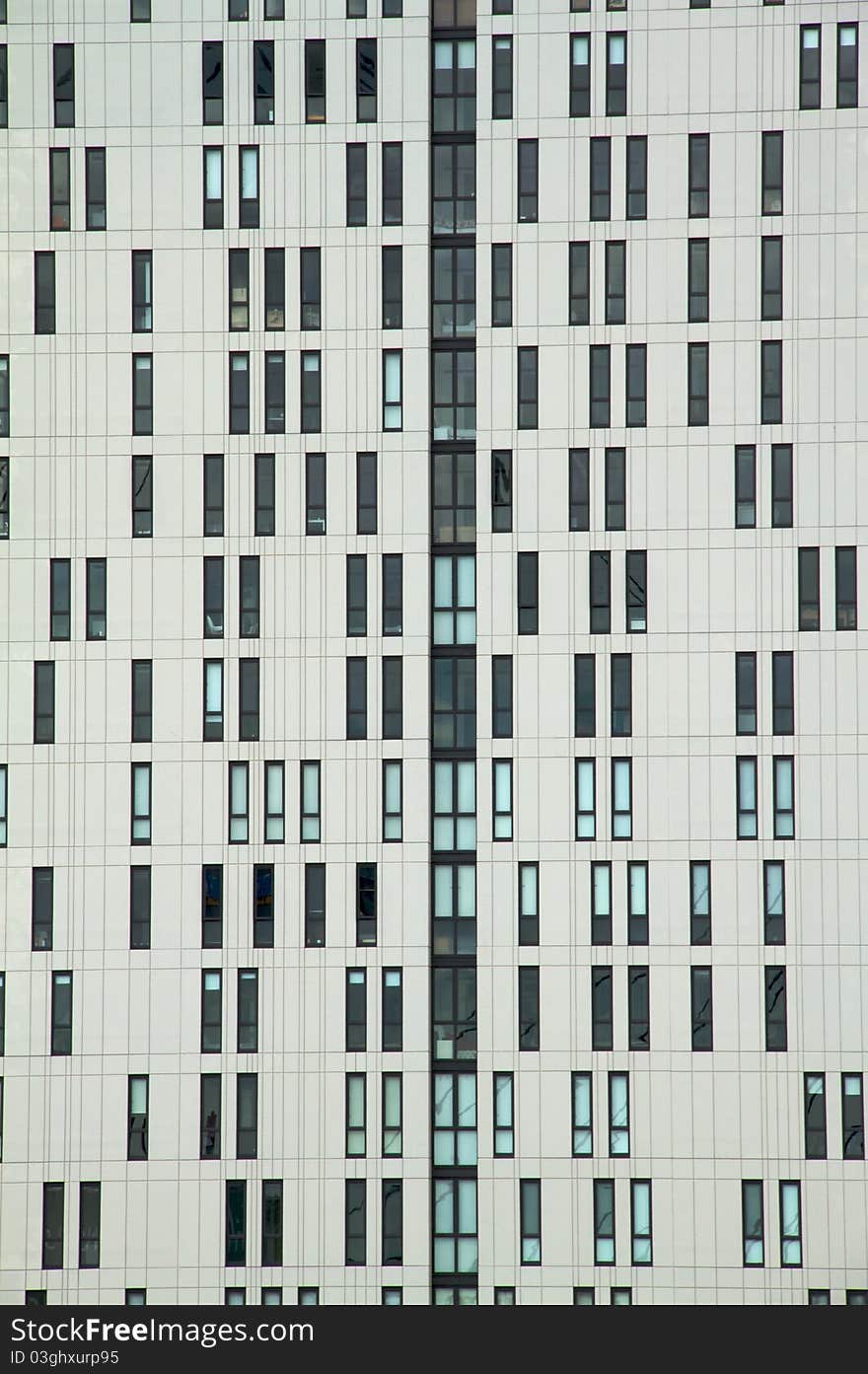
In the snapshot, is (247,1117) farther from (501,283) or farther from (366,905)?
(501,283)

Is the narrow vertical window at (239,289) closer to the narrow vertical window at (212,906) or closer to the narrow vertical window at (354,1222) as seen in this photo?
the narrow vertical window at (212,906)

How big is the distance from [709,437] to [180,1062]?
1889cm

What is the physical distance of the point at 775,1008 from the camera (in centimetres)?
3944

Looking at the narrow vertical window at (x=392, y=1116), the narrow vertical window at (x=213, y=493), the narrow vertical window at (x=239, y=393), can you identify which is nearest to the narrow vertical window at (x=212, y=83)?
the narrow vertical window at (x=239, y=393)

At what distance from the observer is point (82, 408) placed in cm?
4084

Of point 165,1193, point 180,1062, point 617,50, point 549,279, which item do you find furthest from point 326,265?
point 165,1193

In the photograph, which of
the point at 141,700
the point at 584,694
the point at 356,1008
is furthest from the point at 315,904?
the point at 584,694

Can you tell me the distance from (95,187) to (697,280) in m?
14.4

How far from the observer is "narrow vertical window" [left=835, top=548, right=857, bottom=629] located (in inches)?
1570

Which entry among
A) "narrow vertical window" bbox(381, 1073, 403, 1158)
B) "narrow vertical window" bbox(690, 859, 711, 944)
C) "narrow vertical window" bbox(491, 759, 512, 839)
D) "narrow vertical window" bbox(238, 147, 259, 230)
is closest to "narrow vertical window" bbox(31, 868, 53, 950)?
"narrow vertical window" bbox(381, 1073, 403, 1158)

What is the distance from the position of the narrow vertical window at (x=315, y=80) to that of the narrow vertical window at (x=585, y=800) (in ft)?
53.9

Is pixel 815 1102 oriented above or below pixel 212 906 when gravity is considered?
below

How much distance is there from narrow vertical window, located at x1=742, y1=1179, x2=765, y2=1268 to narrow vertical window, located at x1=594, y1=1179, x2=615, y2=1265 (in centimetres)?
294

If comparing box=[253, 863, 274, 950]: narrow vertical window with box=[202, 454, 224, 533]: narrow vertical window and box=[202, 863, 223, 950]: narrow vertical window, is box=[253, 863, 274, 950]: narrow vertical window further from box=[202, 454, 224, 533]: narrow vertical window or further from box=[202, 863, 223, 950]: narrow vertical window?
box=[202, 454, 224, 533]: narrow vertical window
